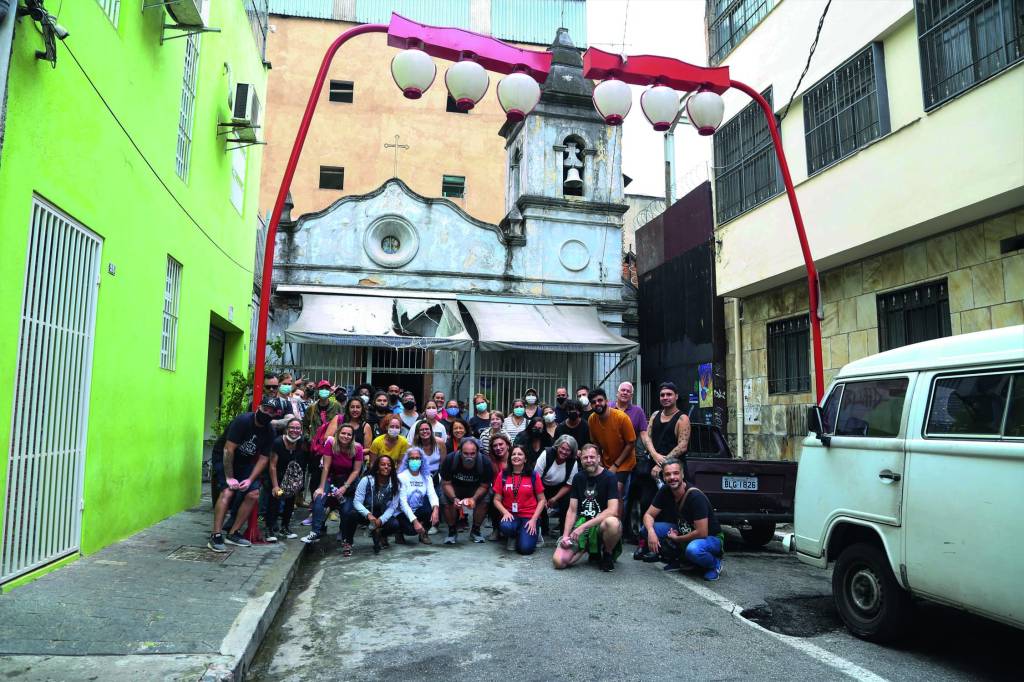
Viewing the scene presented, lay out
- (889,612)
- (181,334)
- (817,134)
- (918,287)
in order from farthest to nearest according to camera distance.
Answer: (817,134) → (918,287) → (181,334) → (889,612)

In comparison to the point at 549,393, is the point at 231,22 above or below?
above

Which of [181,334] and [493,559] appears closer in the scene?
[493,559]

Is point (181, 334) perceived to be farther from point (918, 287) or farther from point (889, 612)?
point (918, 287)

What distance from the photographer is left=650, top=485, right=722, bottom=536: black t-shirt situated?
278 inches

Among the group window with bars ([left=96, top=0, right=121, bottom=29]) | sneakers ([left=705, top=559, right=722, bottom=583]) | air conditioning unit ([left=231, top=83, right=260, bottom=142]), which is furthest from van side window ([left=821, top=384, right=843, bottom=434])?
air conditioning unit ([left=231, top=83, right=260, bottom=142])

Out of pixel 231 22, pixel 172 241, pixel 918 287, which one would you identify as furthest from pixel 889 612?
pixel 231 22

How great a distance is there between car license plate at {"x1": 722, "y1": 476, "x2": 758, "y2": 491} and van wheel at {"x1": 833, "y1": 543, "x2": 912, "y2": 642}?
8.57 feet

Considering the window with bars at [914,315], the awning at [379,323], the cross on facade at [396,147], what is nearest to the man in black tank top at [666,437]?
the window with bars at [914,315]

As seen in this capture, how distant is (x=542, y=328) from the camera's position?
17078 mm

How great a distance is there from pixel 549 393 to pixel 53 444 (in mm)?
12843

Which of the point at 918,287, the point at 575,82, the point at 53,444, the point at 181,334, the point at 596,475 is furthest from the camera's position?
the point at 575,82

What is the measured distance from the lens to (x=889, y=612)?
4.78 metres

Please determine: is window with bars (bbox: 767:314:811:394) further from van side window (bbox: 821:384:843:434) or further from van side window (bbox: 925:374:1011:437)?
van side window (bbox: 925:374:1011:437)

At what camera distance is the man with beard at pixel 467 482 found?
886 cm
